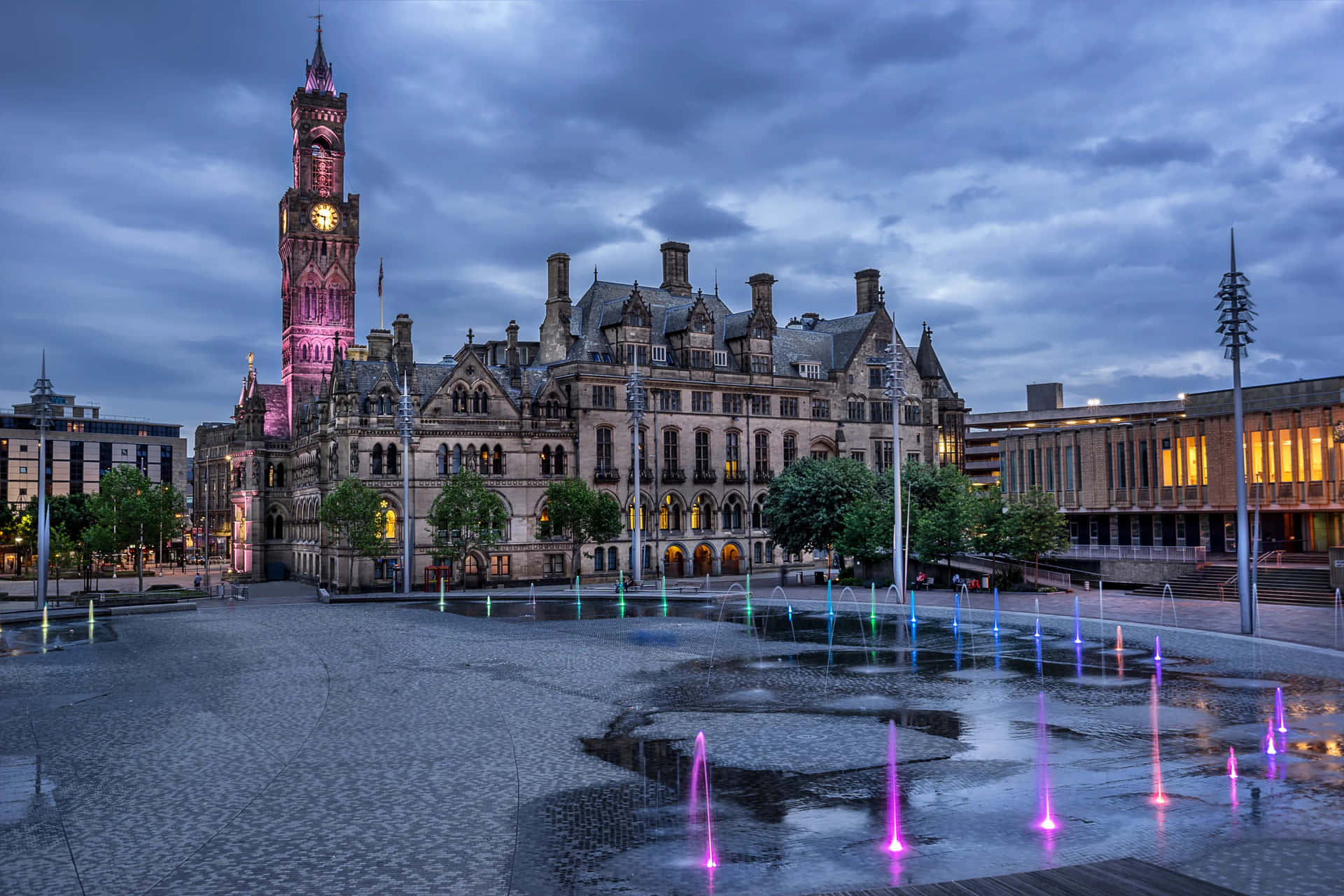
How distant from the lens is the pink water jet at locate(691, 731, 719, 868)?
45.8ft

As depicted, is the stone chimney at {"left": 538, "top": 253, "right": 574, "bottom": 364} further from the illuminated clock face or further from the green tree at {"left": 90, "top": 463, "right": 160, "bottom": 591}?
the green tree at {"left": 90, "top": 463, "right": 160, "bottom": 591}

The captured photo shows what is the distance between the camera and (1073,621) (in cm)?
4216

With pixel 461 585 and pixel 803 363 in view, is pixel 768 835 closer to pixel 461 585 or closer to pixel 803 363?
pixel 461 585

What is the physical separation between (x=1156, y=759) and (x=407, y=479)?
1963 inches

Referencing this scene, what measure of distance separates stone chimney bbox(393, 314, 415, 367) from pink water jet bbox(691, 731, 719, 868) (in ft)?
193

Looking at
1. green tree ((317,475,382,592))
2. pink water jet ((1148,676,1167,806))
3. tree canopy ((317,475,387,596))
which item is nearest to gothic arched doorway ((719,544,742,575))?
green tree ((317,475,382,592))

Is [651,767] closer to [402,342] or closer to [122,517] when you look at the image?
[402,342]

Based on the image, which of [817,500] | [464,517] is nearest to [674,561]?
[817,500]

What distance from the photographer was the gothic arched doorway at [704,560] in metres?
83.2

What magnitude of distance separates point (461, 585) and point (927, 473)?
3255 cm

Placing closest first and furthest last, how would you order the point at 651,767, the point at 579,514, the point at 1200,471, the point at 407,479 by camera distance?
the point at 651,767 < the point at 407,479 < the point at 1200,471 < the point at 579,514

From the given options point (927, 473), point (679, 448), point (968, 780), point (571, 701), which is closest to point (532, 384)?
point (679, 448)

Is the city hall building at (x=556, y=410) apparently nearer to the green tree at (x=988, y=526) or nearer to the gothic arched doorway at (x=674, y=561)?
the gothic arched doorway at (x=674, y=561)

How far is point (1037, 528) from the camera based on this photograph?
58750 mm
